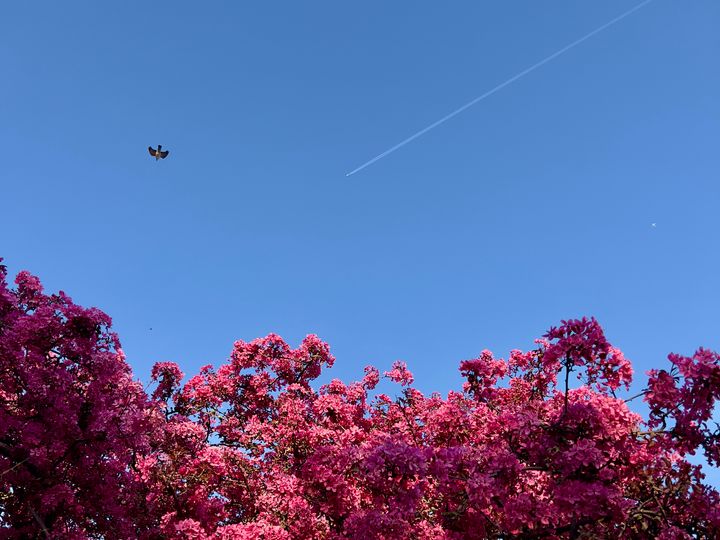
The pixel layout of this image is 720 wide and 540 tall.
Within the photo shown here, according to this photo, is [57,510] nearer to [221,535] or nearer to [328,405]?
[221,535]

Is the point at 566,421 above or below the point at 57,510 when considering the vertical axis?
above

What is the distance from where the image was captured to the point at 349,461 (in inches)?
361

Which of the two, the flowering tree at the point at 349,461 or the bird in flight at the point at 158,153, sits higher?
the bird in flight at the point at 158,153

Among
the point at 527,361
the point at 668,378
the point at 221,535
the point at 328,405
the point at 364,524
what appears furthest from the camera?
the point at 527,361

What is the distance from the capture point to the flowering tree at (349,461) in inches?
334

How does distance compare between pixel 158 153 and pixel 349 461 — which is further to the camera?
pixel 158 153

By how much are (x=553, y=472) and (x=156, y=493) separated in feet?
31.9

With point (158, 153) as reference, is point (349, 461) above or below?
below

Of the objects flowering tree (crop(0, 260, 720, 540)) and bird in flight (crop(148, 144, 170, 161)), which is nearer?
flowering tree (crop(0, 260, 720, 540))

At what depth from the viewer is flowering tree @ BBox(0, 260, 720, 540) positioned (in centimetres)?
848

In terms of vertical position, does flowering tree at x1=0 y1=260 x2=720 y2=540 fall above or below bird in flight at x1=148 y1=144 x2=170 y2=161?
below

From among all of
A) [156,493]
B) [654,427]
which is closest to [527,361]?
[654,427]

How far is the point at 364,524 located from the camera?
364 inches

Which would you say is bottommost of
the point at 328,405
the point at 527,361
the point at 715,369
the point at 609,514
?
the point at 609,514
